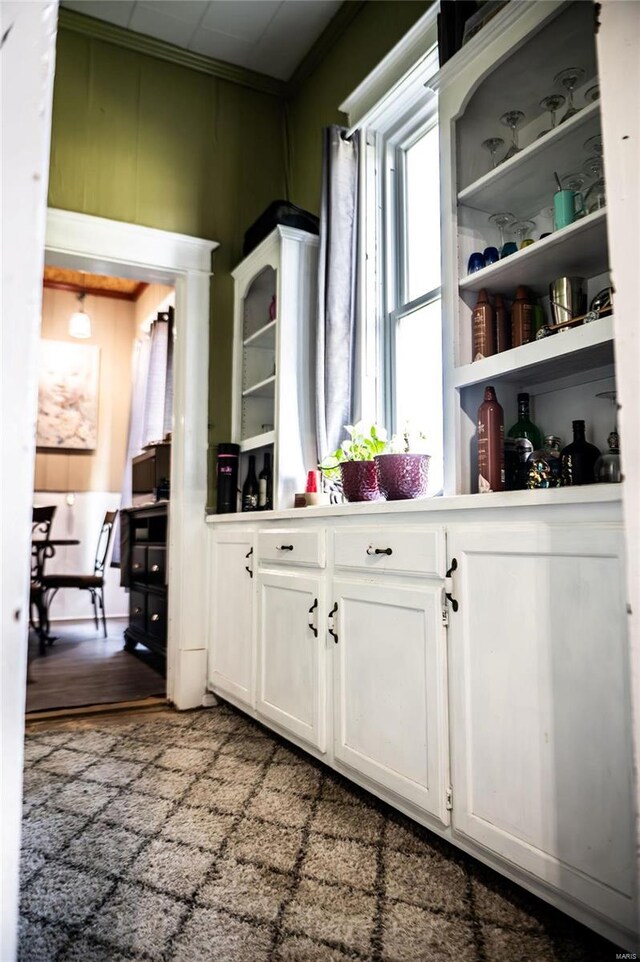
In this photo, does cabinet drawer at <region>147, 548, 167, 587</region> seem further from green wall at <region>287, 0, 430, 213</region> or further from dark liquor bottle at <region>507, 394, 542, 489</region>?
dark liquor bottle at <region>507, 394, 542, 489</region>

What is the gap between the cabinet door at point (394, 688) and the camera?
1.52 m

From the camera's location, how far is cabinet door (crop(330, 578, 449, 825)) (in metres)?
1.52

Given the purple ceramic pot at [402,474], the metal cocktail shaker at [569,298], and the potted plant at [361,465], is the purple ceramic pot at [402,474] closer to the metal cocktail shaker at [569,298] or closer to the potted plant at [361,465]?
the potted plant at [361,465]

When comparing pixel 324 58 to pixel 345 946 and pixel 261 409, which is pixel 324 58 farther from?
pixel 345 946

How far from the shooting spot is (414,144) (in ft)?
8.84

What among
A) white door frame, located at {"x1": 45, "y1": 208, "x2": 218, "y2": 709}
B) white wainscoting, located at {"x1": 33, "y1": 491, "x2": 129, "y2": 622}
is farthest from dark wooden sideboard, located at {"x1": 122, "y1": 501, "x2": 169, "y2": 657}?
white wainscoting, located at {"x1": 33, "y1": 491, "x2": 129, "y2": 622}

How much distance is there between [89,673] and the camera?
3703 mm

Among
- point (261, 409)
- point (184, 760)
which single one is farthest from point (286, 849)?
point (261, 409)

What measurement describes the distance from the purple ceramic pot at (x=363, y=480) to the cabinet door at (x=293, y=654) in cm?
32

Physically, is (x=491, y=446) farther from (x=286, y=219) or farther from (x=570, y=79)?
(x=286, y=219)

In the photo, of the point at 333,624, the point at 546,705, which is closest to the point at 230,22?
the point at 333,624

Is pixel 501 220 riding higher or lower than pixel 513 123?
lower

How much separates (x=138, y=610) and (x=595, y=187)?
3.64m

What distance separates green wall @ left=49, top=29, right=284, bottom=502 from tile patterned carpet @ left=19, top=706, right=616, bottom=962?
174cm
